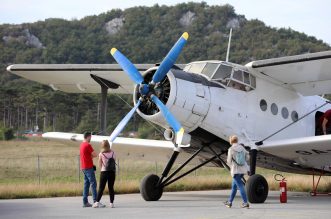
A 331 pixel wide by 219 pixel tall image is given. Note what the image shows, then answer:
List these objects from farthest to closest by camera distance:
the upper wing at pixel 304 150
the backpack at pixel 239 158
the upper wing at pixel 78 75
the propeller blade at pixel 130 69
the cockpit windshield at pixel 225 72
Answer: the upper wing at pixel 78 75
the cockpit windshield at pixel 225 72
the upper wing at pixel 304 150
the propeller blade at pixel 130 69
the backpack at pixel 239 158

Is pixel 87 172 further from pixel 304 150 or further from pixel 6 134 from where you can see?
pixel 6 134

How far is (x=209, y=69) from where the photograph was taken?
54.0ft

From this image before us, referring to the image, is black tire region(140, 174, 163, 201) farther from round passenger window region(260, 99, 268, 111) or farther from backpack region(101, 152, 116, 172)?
round passenger window region(260, 99, 268, 111)

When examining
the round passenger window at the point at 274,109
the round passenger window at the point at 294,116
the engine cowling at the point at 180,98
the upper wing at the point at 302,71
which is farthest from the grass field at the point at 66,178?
the engine cowling at the point at 180,98

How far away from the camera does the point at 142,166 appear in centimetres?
3953

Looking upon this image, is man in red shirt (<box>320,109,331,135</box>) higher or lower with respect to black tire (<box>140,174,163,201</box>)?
higher

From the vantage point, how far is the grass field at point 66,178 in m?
19.9

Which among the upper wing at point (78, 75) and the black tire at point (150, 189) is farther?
the upper wing at point (78, 75)

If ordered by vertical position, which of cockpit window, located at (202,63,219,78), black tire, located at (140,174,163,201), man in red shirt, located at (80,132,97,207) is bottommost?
black tire, located at (140,174,163,201)

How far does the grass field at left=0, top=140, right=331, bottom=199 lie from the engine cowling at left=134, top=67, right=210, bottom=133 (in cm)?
560

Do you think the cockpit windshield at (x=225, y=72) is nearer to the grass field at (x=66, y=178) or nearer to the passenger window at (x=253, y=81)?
the passenger window at (x=253, y=81)

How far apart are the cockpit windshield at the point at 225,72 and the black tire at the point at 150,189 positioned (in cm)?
295

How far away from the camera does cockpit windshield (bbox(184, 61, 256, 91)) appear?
1639 cm

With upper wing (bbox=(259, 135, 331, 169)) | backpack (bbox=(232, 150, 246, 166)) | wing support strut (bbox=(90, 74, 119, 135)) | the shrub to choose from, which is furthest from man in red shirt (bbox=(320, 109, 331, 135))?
the shrub
